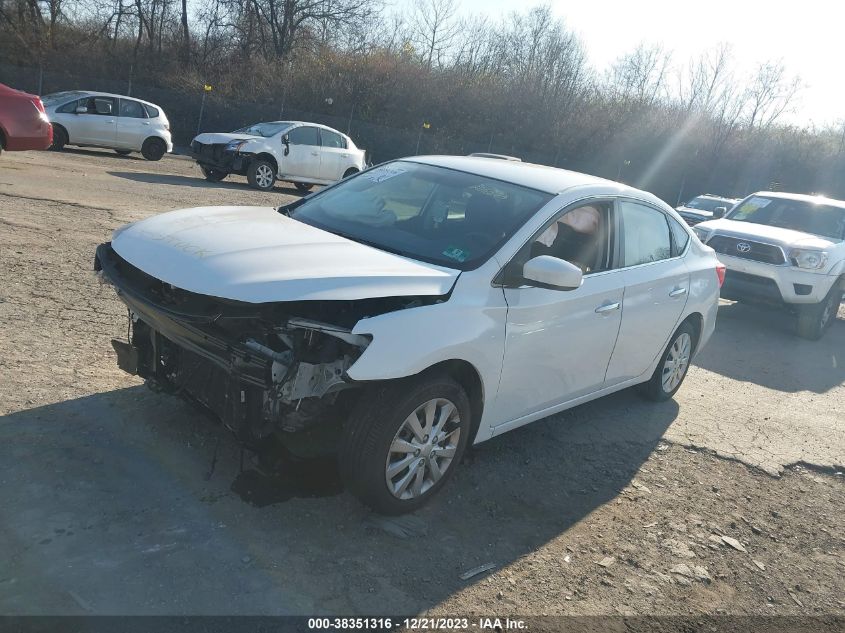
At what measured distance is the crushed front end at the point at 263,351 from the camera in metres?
3.14

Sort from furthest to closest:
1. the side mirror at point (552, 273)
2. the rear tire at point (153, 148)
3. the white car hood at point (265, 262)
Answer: the rear tire at point (153, 148) → the side mirror at point (552, 273) → the white car hood at point (265, 262)

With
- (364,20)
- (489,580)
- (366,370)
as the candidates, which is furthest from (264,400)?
(364,20)

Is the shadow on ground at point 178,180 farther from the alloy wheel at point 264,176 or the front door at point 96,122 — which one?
the front door at point 96,122

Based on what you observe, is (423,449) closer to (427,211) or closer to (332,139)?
(427,211)

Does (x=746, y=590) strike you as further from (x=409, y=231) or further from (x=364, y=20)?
(x=364, y=20)

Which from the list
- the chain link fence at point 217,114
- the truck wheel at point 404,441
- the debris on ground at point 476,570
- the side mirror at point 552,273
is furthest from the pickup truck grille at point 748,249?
the chain link fence at point 217,114

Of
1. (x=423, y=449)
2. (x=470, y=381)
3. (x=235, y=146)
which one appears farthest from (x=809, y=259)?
(x=235, y=146)

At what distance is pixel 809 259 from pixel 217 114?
25138 millimetres

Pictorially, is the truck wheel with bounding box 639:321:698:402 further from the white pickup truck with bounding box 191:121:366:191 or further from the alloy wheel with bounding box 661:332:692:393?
the white pickup truck with bounding box 191:121:366:191

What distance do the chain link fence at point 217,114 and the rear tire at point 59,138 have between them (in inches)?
394

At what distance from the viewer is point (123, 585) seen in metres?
2.83

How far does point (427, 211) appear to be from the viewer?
14.2 ft

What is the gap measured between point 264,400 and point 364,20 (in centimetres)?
4039

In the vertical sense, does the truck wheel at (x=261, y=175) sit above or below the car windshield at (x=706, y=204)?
below
